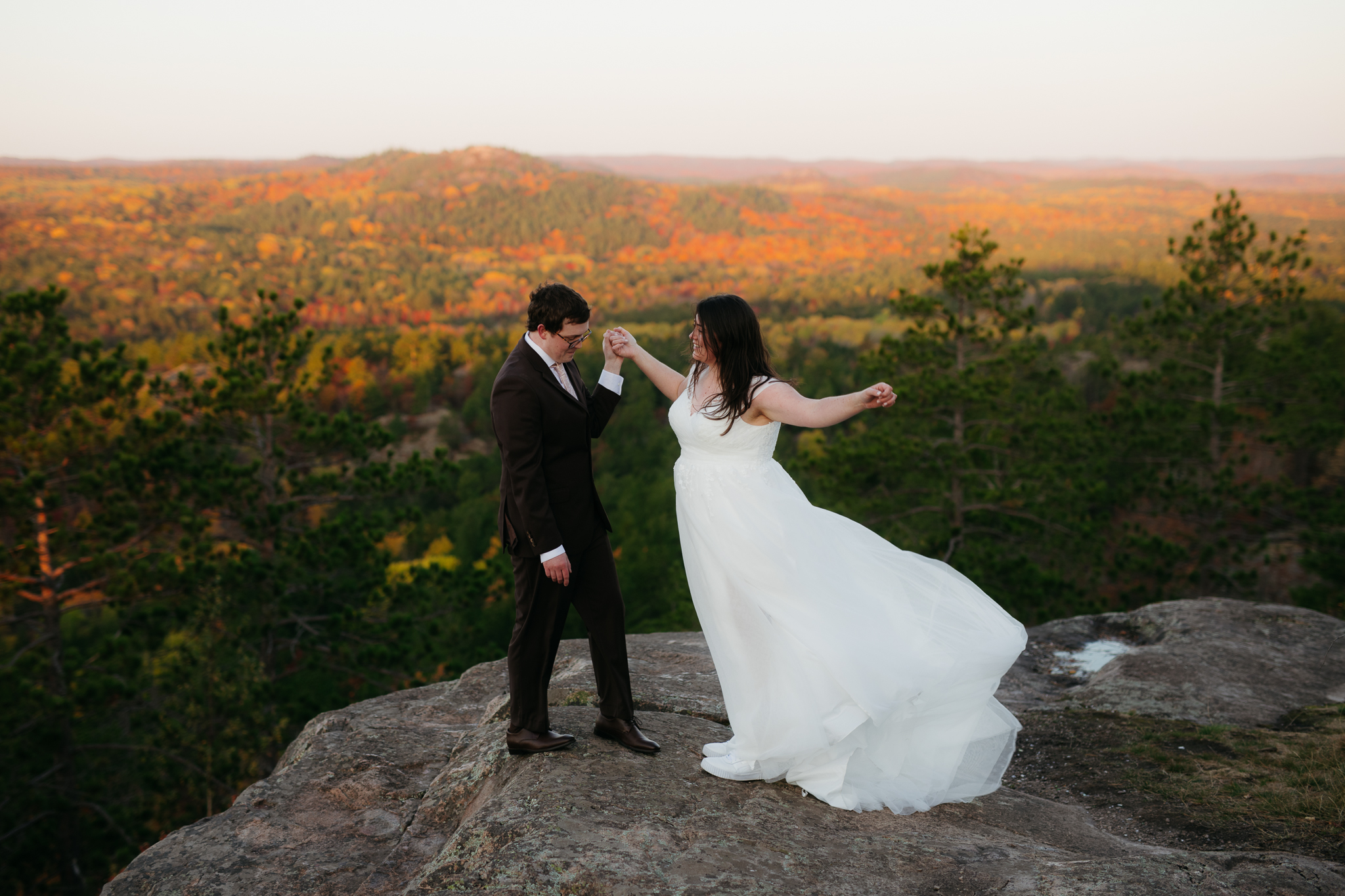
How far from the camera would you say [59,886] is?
41.8ft

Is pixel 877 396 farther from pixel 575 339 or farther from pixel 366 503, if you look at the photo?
pixel 366 503

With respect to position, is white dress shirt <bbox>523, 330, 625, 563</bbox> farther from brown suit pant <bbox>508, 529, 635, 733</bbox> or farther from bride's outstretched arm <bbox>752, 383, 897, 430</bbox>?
bride's outstretched arm <bbox>752, 383, 897, 430</bbox>

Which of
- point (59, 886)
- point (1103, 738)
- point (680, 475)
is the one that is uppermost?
point (680, 475)

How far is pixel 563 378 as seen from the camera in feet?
11.3

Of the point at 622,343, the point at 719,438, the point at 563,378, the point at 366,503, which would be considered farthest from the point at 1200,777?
the point at 366,503

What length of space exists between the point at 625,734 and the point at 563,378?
5.31 ft

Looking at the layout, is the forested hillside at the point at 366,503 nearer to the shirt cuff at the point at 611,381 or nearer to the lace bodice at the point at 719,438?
the shirt cuff at the point at 611,381

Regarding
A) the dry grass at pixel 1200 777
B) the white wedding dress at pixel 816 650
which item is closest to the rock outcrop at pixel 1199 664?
the dry grass at pixel 1200 777

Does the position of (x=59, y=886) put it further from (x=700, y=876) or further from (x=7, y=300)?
(x=700, y=876)

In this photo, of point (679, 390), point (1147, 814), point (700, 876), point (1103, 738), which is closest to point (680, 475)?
point (679, 390)

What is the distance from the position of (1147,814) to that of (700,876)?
2.42 m

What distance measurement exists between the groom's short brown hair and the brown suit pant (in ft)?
3.13

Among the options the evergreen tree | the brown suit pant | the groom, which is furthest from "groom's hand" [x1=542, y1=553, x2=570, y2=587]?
the evergreen tree

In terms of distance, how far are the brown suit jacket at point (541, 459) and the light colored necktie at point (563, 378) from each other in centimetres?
3
